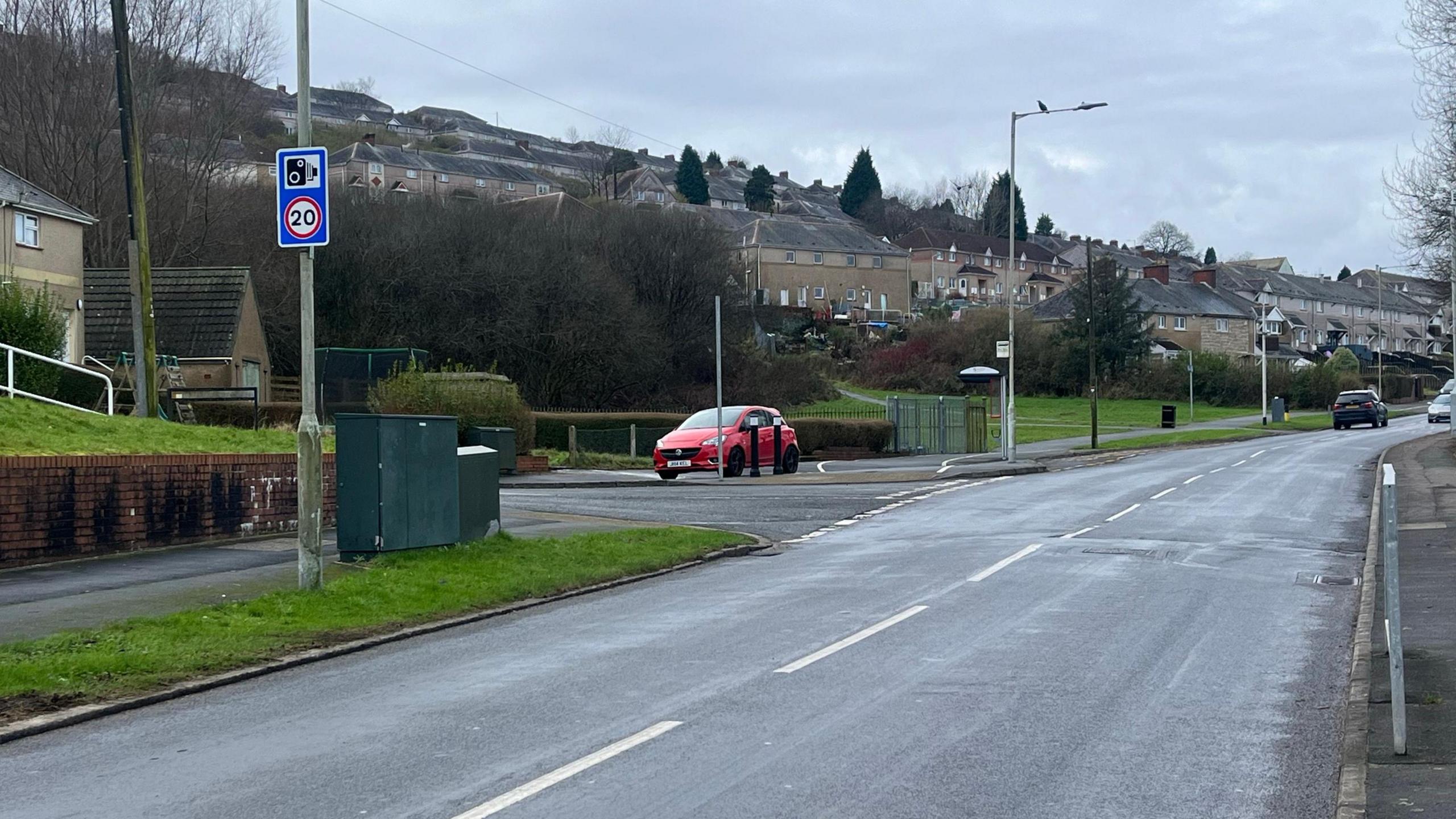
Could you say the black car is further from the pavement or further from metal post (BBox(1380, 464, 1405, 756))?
metal post (BBox(1380, 464, 1405, 756))

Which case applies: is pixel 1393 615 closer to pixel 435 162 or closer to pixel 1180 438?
pixel 1180 438

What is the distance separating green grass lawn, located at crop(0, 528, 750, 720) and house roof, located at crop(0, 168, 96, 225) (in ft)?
69.6

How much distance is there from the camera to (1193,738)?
781cm

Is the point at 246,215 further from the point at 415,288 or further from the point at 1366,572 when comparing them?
the point at 1366,572

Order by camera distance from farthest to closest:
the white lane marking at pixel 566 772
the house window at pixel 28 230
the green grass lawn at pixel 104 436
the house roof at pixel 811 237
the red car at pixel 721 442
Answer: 1. the house roof at pixel 811 237
2. the red car at pixel 721 442
3. the house window at pixel 28 230
4. the green grass lawn at pixel 104 436
5. the white lane marking at pixel 566 772

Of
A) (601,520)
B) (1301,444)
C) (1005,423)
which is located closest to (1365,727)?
(601,520)

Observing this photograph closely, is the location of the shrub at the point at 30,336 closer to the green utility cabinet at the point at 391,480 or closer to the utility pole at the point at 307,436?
the green utility cabinet at the point at 391,480

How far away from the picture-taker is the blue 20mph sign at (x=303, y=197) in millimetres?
12617

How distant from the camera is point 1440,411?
229ft

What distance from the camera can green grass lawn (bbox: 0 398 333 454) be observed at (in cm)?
1581

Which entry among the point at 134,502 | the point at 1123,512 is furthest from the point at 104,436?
the point at 1123,512

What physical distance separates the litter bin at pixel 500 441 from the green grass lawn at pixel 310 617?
6.43 feet

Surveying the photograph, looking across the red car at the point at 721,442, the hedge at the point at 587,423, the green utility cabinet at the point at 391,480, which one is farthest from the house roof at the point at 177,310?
the green utility cabinet at the point at 391,480

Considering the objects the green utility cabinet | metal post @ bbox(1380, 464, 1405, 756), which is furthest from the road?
the green utility cabinet
